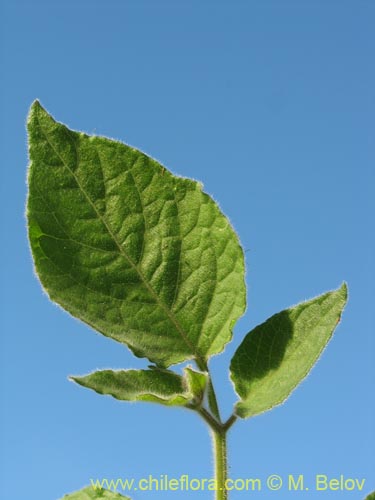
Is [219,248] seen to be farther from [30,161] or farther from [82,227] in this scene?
[30,161]

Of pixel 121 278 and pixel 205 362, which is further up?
pixel 121 278

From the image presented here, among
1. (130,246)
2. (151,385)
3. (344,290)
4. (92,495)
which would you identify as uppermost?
(130,246)

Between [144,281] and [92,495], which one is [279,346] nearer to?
[144,281]

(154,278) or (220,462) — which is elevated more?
(154,278)

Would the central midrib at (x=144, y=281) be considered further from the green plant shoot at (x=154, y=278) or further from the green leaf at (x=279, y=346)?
the green leaf at (x=279, y=346)

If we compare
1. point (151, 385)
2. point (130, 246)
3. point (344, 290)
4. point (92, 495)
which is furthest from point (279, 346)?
point (92, 495)

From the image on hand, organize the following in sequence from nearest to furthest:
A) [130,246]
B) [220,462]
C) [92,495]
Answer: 1. [220,462]
2. [130,246]
3. [92,495]

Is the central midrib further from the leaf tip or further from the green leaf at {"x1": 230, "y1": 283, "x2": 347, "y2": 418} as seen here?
the leaf tip

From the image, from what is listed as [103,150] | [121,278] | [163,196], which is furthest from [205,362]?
[103,150]
